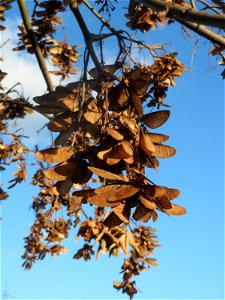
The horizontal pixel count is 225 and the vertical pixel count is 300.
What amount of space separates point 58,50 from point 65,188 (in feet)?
8.44

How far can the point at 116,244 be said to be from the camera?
367cm

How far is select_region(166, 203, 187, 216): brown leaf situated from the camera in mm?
1182

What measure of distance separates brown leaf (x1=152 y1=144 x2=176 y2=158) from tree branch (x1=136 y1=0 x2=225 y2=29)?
421 millimetres

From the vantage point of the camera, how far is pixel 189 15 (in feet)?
5.00

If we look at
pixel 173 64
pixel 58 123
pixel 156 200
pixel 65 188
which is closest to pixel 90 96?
pixel 58 123

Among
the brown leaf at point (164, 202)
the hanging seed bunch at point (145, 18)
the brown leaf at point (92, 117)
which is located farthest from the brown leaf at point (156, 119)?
the hanging seed bunch at point (145, 18)

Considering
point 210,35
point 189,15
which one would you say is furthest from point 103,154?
point 210,35

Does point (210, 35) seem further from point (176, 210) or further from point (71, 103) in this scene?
point (176, 210)

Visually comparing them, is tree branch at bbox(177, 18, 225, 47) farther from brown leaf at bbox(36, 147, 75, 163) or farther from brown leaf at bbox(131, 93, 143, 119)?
brown leaf at bbox(36, 147, 75, 163)

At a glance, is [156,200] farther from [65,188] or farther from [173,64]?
[173,64]

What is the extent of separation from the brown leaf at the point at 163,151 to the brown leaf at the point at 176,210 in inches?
5.7

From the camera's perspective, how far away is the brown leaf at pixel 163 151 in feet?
4.18

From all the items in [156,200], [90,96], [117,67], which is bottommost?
[156,200]

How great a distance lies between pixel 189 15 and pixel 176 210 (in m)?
0.66
